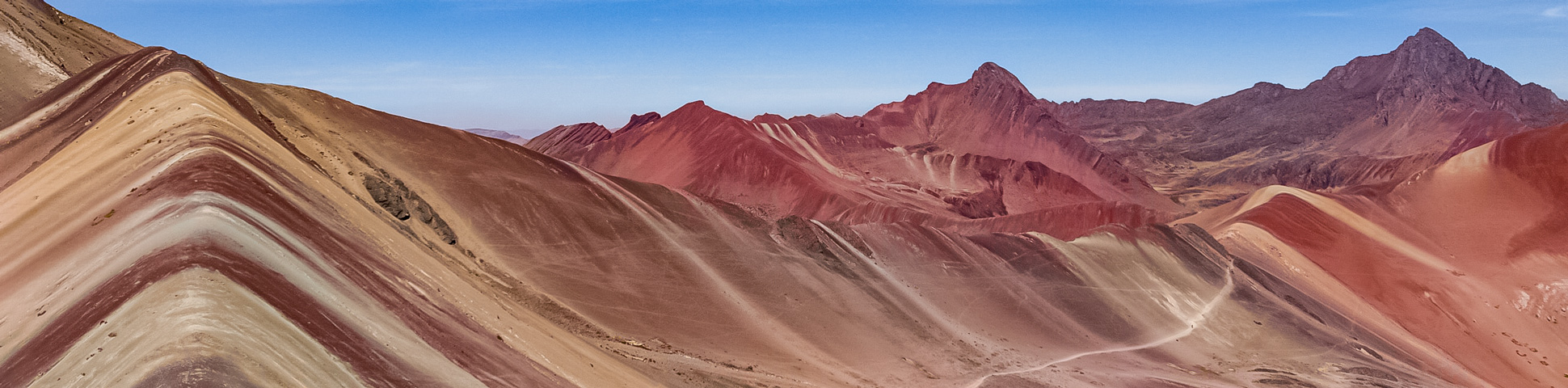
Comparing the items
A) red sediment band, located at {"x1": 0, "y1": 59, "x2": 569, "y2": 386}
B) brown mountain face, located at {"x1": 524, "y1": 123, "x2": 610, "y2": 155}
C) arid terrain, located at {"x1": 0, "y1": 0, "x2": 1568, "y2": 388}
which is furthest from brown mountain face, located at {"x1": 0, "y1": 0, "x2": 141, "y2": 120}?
brown mountain face, located at {"x1": 524, "y1": 123, "x2": 610, "y2": 155}

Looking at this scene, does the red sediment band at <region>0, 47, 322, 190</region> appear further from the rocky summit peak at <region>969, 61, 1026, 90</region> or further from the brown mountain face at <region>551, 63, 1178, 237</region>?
the rocky summit peak at <region>969, 61, 1026, 90</region>

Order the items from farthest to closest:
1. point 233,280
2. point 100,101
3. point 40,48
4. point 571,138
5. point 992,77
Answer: point 992,77 < point 571,138 < point 40,48 < point 100,101 < point 233,280

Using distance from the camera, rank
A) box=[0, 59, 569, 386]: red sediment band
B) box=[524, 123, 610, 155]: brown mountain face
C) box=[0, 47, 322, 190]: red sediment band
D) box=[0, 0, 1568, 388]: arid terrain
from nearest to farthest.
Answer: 1. box=[0, 59, 569, 386]: red sediment band
2. box=[0, 0, 1568, 388]: arid terrain
3. box=[0, 47, 322, 190]: red sediment band
4. box=[524, 123, 610, 155]: brown mountain face

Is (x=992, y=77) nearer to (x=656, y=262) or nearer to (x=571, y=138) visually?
(x=571, y=138)

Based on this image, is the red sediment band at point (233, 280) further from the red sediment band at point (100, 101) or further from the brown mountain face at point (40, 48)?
the brown mountain face at point (40, 48)

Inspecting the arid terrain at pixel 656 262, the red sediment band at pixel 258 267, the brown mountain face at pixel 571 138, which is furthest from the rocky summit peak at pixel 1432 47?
the red sediment band at pixel 258 267

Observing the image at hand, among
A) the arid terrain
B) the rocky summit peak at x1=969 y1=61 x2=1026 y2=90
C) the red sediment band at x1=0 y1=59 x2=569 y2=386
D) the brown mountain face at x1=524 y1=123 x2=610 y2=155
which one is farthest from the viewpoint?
the rocky summit peak at x1=969 y1=61 x2=1026 y2=90

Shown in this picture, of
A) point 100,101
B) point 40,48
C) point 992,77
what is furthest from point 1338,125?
point 100,101
